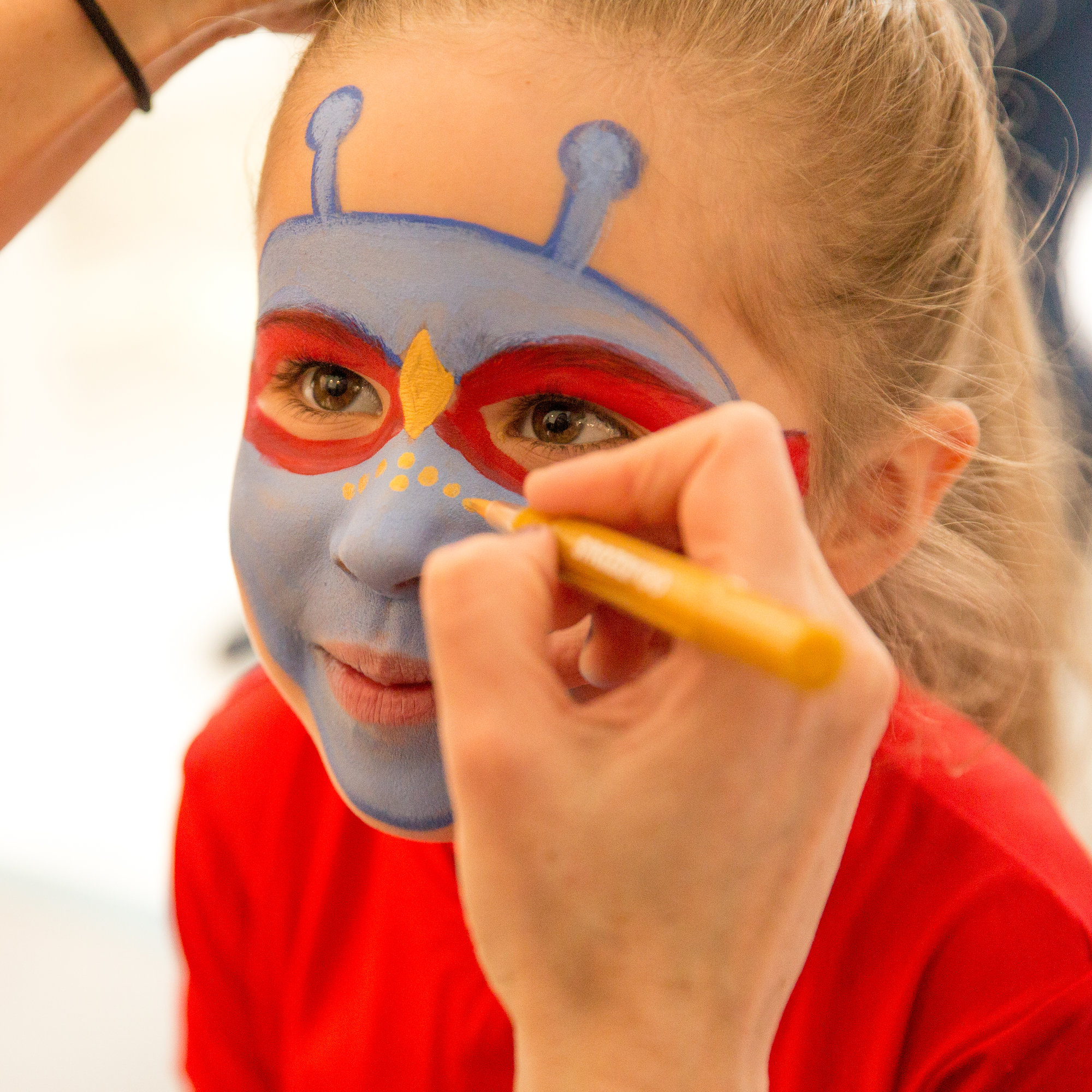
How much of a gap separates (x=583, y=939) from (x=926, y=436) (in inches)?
18.4

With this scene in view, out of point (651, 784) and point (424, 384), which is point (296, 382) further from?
point (651, 784)

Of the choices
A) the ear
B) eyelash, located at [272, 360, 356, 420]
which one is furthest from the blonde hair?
eyelash, located at [272, 360, 356, 420]

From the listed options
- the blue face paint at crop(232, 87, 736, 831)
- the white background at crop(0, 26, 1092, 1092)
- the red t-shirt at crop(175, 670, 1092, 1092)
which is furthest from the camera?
the white background at crop(0, 26, 1092, 1092)

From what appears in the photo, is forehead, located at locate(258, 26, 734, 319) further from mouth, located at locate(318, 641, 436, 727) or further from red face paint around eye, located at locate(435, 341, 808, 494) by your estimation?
mouth, located at locate(318, 641, 436, 727)

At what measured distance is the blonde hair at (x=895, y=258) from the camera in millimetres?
652

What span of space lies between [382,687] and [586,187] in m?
0.31

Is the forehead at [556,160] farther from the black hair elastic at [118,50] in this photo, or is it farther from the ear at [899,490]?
the black hair elastic at [118,50]

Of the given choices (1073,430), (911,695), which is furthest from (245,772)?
(1073,430)

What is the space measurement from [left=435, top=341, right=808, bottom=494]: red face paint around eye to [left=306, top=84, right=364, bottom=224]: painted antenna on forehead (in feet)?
0.45

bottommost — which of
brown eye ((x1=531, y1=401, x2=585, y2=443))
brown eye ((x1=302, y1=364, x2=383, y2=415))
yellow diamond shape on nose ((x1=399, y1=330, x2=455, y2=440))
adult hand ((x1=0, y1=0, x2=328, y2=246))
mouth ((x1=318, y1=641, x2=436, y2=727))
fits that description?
mouth ((x1=318, y1=641, x2=436, y2=727))

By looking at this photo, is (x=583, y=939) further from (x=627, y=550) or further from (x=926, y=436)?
(x=926, y=436)

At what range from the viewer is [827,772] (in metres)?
0.41

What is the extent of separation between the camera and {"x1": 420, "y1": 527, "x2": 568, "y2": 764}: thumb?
0.39m

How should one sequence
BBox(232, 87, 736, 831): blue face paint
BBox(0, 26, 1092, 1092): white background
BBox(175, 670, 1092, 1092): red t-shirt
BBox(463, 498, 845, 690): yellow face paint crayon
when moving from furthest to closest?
BBox(0, 26, 1092, 1092): white background
BBox(175, 670, 1092, 1092): red t-shirt
BBox(232, 87, 736, 831): blue face paint
BBox(463, 498, 845, 690): yellow face paint crayon
